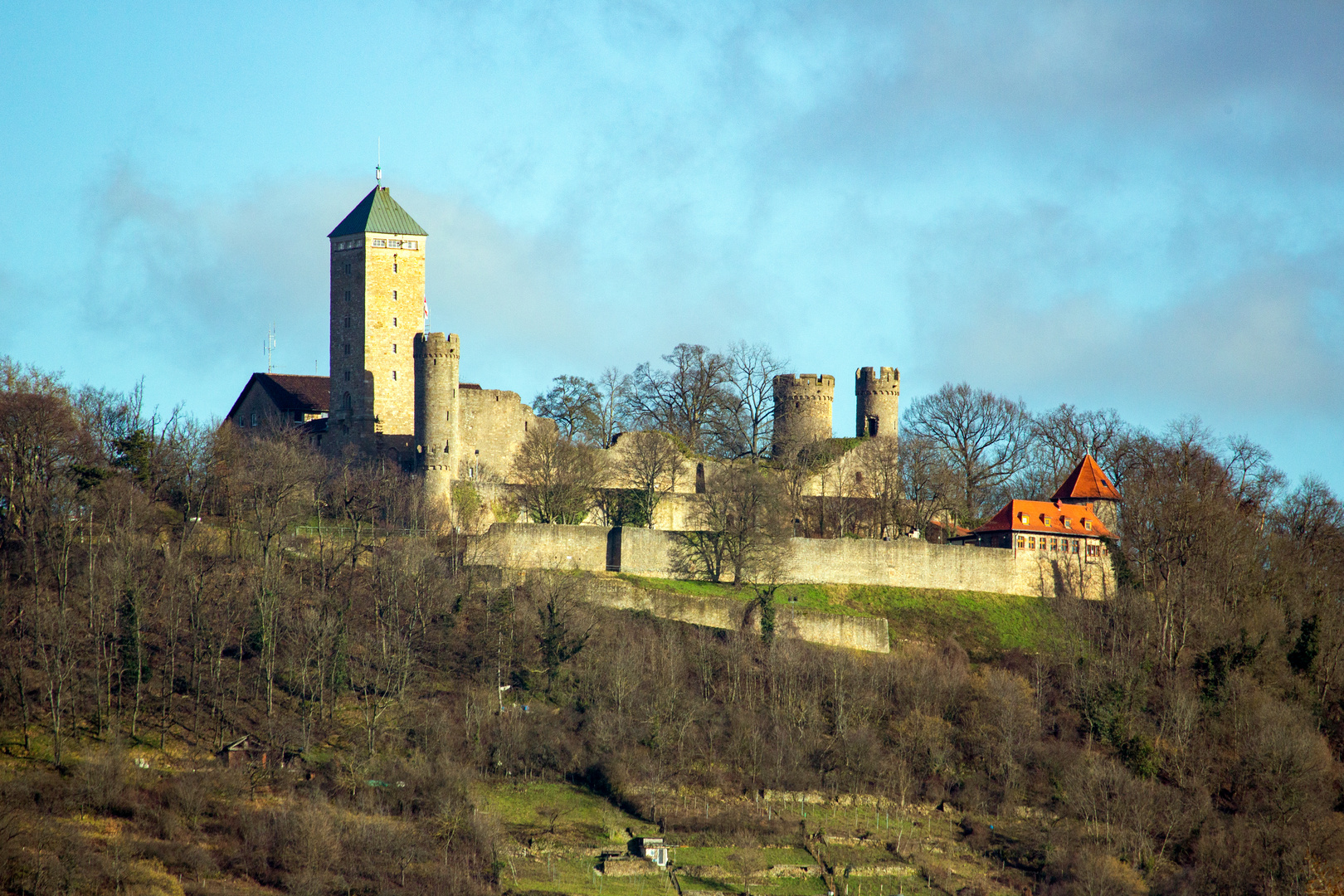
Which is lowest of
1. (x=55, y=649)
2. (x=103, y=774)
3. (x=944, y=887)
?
(x=944, y=887)

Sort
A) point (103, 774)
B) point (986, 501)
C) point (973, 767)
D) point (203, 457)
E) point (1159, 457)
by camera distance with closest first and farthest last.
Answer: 1. point (103, 774)
2. point (973, 767)
3. point (203, 457)
4. point (1159, 457)
5. point (986, 501)

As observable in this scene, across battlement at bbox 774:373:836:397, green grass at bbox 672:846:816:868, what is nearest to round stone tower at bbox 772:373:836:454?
battlement at bbox 774:373:836:397

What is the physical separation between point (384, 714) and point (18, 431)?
44.6 ft

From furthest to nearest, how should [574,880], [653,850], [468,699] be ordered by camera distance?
[468,699] → [653,850] → [574,880]

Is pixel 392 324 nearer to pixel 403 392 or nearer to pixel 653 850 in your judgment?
pixel 403 392

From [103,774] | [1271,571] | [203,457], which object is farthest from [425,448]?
[1271,571]

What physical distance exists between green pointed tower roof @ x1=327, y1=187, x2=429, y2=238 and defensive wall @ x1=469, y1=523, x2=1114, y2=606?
14967mm

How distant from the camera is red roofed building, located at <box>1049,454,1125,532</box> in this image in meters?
58.5

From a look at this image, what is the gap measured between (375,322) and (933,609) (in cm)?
2186

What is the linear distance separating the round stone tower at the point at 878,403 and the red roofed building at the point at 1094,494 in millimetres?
8891

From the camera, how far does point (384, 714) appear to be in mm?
46094

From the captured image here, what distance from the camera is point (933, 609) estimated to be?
179 feet

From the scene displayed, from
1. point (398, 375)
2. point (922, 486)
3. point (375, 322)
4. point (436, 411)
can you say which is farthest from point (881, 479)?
point (375, 322)

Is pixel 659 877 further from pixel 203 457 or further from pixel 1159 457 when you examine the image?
pixel 1159 457
